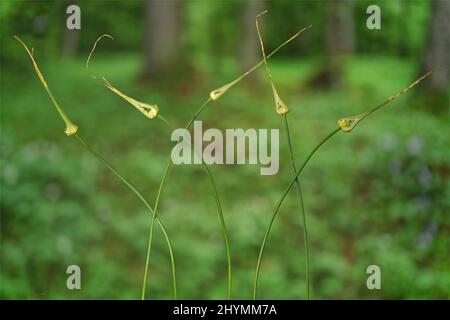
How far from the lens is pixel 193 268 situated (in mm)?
3451

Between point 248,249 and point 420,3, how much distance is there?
2507 mm

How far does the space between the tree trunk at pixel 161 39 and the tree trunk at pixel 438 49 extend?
248 cm

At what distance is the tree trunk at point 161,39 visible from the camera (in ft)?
18.3

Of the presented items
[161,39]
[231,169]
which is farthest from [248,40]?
[231,169]

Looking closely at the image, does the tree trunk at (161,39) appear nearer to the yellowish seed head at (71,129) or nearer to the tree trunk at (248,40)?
the tree trunk at (248,40)

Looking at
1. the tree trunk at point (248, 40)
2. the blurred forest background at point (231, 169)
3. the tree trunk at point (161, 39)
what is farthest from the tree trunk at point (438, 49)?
the tree trunk at point (161, 39)

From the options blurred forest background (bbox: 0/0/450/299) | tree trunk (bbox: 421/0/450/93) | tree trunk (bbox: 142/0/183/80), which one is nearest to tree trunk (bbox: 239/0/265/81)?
blurred forest background (bbox: 0/0/450/299)

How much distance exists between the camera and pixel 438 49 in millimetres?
4191

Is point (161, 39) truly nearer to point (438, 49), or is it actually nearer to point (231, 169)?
point (231, 169)

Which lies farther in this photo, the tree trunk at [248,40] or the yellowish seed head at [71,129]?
the tree trunk at [248,40]

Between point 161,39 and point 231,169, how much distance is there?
1905 millimetres

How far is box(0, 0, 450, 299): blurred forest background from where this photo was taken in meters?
3.40

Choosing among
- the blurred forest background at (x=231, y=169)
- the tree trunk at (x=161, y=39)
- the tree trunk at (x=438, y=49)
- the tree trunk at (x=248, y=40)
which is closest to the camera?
the blurred forest background at (x=231, y=169)

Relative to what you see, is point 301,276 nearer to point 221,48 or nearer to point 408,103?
point 408,103
